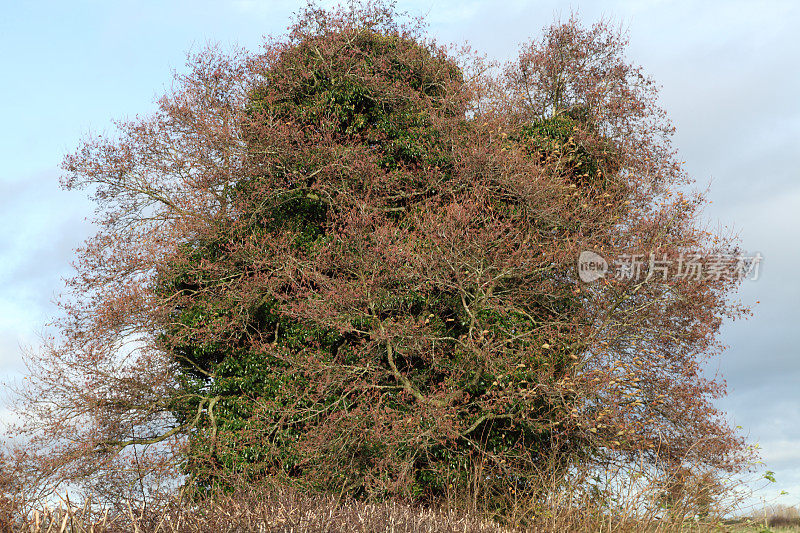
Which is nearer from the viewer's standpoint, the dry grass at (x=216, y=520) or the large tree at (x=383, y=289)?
the dry grass at (x=216, y=520)

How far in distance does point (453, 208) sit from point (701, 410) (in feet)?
23.1

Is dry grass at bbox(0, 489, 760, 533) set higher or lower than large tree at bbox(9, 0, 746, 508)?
lower

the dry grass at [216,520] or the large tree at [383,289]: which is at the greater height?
the large tree at [383,289]

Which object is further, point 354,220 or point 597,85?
point 597,85

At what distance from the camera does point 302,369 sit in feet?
40.6

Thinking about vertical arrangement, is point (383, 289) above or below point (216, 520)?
above

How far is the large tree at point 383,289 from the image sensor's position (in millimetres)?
11656

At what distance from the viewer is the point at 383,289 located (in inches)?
A: 479

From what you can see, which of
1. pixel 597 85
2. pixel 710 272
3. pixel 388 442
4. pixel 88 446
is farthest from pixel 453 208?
pixel 88 446

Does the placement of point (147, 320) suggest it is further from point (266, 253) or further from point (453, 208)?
point (453, 208)

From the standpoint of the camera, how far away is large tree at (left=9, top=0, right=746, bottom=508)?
1166 centimetres

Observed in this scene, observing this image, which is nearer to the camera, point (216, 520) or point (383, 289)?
point (216, 520)

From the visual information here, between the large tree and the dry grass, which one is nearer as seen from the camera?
the dry grass

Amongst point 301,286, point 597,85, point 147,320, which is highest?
point 597,85
